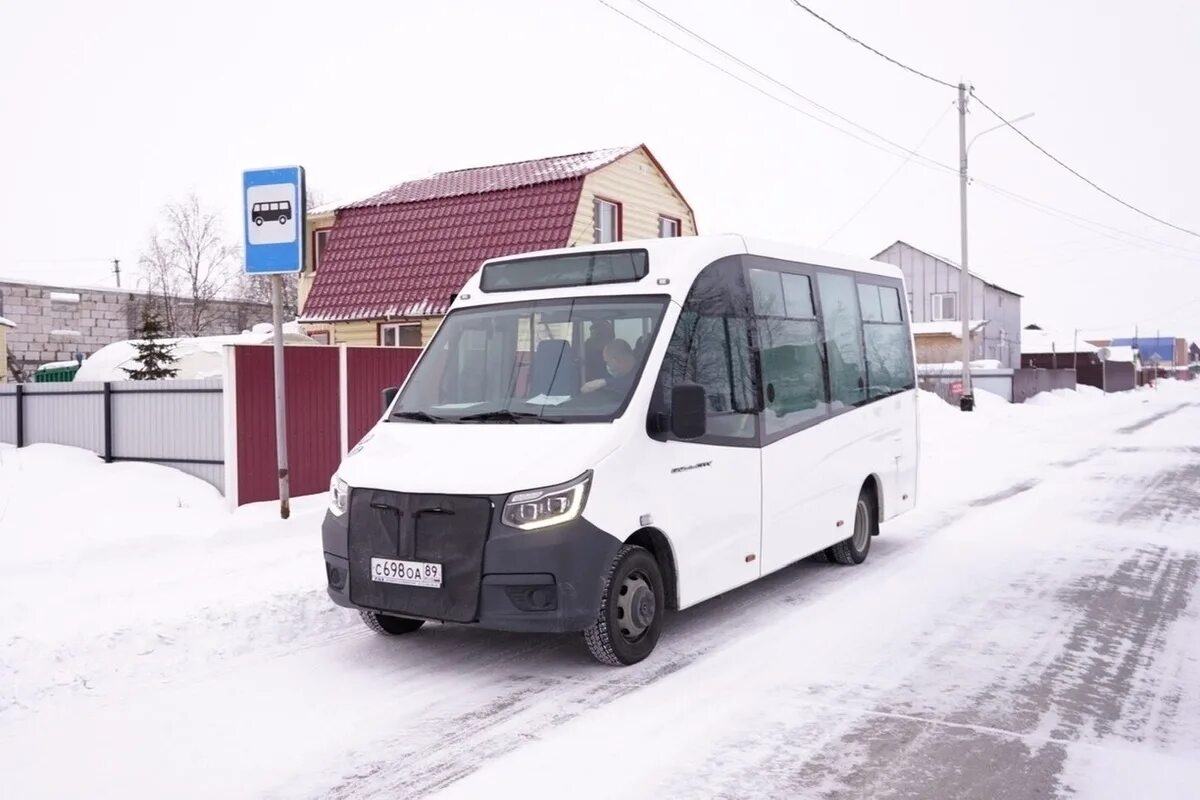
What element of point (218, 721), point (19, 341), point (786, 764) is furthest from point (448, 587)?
point (19, 341)

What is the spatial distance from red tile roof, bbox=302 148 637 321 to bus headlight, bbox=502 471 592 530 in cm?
1512

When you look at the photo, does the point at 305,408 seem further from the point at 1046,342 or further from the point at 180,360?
the point at 1046,342

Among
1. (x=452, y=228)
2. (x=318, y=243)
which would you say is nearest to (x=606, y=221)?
(x=452, y=228)

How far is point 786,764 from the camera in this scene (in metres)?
4.38

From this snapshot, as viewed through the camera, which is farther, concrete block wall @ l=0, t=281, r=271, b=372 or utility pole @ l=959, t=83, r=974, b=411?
concrete block wall @ l=0, t=281, r=271, b=372

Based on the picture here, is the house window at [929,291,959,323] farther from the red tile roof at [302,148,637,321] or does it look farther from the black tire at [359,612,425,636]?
the black tire at [359,612,425,636]

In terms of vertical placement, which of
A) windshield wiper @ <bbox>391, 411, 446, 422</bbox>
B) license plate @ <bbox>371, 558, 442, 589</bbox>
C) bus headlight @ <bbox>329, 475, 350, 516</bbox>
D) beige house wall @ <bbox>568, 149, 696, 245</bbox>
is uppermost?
beige house wall @ <bbox>568, 149, 696, 245</bbox>

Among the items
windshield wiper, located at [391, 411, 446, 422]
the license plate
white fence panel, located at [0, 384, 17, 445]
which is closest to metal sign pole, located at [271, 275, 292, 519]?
windshield wiper, located at [391, 411, 446, 422]

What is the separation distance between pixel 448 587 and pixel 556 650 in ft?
3.69

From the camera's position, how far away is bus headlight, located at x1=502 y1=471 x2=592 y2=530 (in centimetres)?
537

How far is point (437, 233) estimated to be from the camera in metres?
22.1

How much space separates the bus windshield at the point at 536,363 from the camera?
6.07 meters

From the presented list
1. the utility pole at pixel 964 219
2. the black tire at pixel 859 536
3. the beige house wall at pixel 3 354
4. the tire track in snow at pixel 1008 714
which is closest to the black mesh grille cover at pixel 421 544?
the tire track in snow at pixel 1008 714

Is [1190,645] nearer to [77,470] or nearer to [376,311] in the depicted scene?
[77,470]
